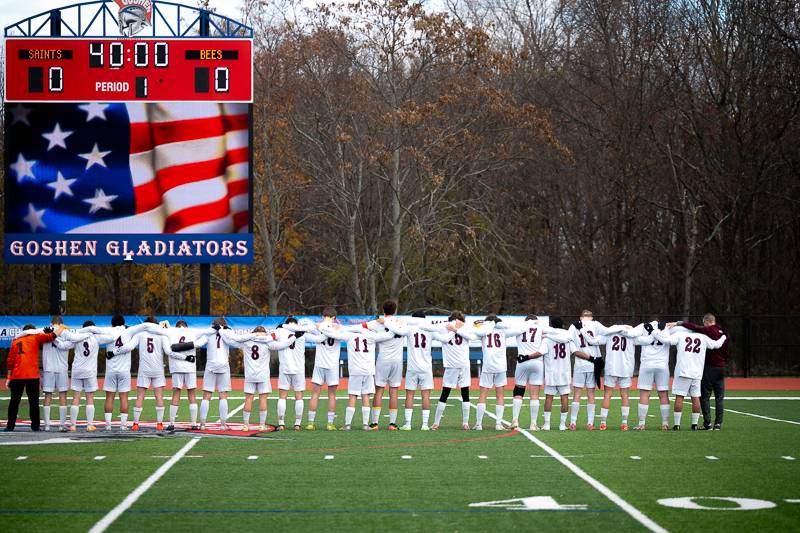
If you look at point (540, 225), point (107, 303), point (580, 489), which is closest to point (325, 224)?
point (540, 225)

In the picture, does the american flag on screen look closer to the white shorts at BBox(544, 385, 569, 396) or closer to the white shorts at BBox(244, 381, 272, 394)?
the white shorts at BBox(244, 381, 272, 394)

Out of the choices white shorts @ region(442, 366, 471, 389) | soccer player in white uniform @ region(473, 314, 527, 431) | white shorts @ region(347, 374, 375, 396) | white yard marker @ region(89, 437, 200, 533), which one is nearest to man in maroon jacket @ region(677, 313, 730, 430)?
soccer player in white uniform @ region(473, 314, 527, 431)

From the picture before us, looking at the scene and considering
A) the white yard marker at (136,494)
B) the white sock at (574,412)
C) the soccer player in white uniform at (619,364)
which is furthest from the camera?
the white sock at (574,412)

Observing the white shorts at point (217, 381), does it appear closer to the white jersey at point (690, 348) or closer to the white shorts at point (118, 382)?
the white shorts at point (118, 382)

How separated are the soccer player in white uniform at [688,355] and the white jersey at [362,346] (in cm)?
448

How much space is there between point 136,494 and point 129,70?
1855cm

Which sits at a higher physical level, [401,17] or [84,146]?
[401,17]

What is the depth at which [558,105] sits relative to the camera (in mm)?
45188

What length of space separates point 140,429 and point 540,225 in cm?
3163

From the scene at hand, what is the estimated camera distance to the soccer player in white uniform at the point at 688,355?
715 inches

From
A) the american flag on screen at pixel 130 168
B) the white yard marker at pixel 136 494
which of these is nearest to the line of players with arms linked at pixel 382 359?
the white yard marker at pixel 136 494

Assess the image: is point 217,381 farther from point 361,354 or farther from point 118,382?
point 361,354

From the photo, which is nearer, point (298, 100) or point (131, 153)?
point (131, 153)

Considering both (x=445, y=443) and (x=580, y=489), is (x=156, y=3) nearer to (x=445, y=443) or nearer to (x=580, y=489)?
(x=445, y=443)
